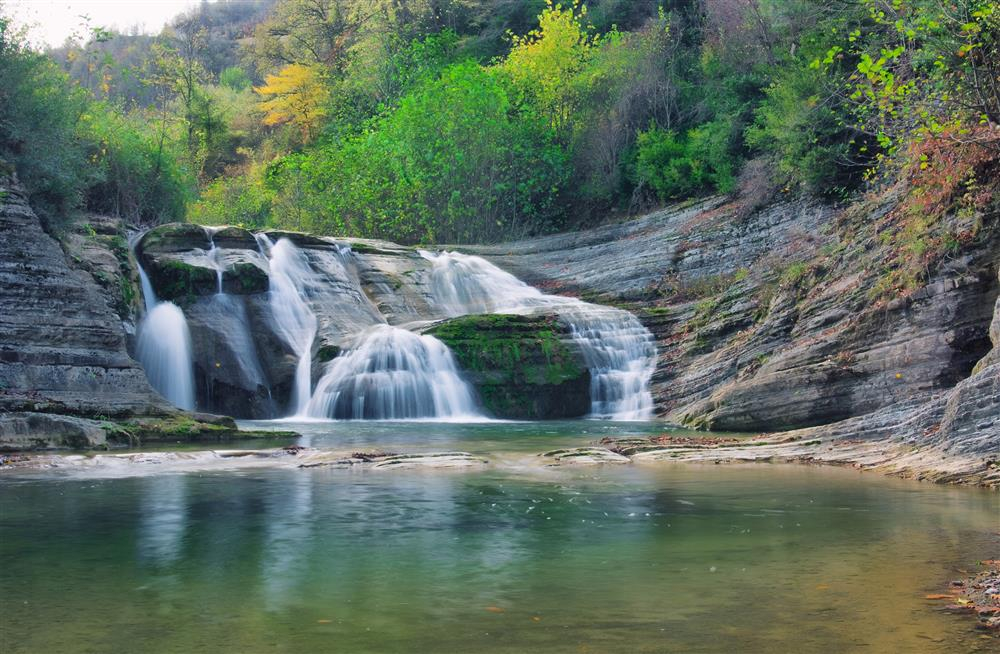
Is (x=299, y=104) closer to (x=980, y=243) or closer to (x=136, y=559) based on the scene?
(x=980, y=243)

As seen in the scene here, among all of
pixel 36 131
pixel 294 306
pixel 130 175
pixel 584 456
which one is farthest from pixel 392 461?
pixel 130 175

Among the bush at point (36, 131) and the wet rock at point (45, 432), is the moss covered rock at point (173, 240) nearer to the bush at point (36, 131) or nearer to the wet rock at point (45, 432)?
the bush at point (36, 131)

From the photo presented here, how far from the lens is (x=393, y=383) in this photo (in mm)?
22375

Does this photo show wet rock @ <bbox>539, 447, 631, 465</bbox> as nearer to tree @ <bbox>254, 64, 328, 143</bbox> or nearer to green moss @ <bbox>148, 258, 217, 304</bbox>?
green moss @ <bbox>148, 258, 217, 304</bbox>

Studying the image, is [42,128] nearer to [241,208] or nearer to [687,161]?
[687,161]

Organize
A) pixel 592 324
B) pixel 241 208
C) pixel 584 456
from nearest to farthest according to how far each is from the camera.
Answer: pixel 584 456 → pixel 592 324 → pixel 241 208

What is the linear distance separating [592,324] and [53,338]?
1358 centimetres

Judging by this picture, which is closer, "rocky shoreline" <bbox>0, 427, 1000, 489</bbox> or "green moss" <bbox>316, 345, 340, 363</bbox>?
"rocky shoreline" <bbox>0, 427, 1000, 489</bbox>

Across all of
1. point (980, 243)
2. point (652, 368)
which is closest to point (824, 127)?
point (652, 368)

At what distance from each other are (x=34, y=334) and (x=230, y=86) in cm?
6286

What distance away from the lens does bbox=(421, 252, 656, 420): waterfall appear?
76.9ft

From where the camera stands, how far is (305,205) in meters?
41.9

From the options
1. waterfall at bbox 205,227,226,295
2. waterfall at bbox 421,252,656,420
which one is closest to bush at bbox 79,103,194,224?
waterfall at bbox 205,227,226,295

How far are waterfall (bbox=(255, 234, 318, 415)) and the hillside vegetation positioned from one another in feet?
16.8
